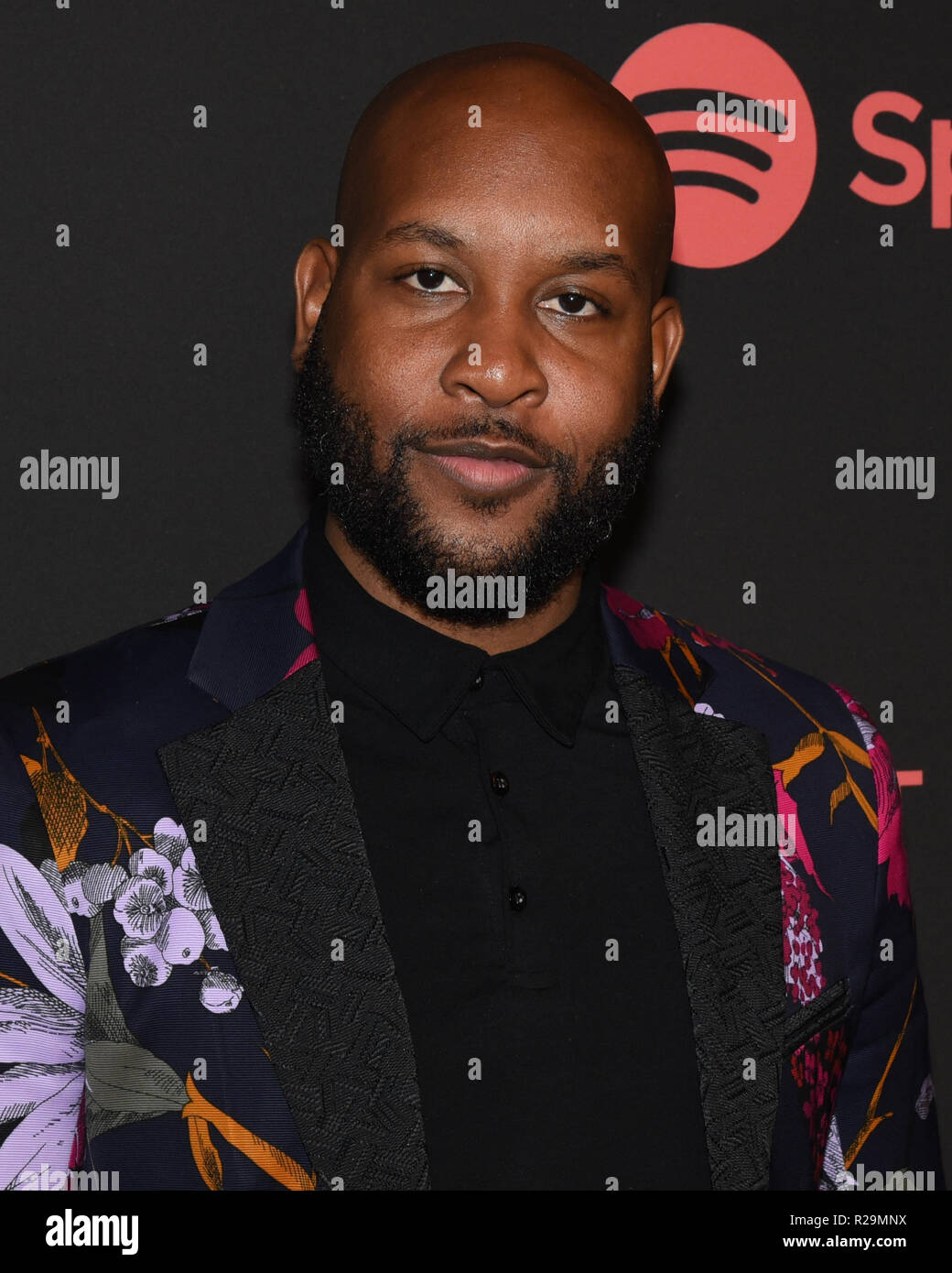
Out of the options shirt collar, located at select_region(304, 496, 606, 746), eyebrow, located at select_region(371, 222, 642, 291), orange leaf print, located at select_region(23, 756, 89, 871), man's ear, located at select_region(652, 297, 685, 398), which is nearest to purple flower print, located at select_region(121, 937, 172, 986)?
orange leaf print, located at select_region(23, 756, 89, 871)

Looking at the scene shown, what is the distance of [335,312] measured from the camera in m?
1.74

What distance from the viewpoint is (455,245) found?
5.35 ft

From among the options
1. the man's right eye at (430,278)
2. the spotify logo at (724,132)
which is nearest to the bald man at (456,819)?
the man's right eye at (430,278)

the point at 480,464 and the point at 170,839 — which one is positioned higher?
the point at 480,464

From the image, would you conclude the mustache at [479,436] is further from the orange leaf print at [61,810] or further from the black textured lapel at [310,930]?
the orange leaf print at [61,810]

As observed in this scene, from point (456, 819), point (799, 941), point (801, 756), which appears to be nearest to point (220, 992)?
point (456, 819)

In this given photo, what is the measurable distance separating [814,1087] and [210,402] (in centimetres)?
142

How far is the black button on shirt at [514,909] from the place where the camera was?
1535 mm

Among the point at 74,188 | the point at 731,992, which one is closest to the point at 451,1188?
the point at 731,992

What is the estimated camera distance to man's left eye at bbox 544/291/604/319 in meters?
1.68

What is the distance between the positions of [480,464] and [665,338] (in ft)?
1.41

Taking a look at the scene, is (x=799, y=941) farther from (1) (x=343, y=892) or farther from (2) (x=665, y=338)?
(2) (x=665, y=338)

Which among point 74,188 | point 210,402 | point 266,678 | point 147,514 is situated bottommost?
point 266,678
